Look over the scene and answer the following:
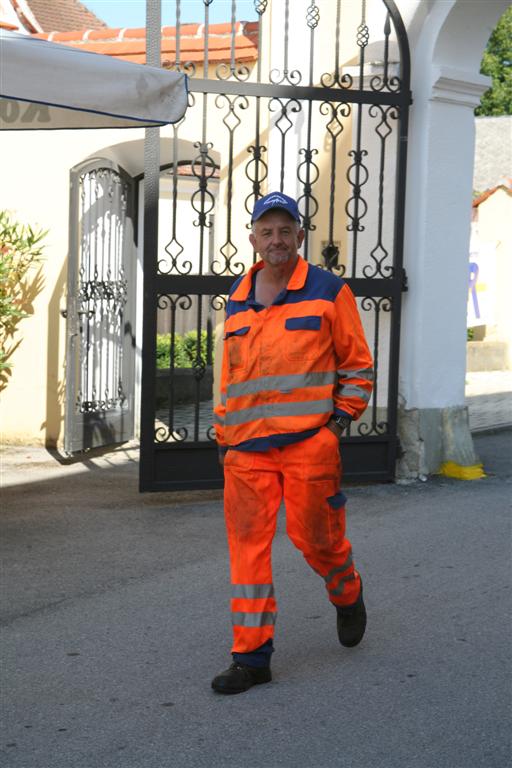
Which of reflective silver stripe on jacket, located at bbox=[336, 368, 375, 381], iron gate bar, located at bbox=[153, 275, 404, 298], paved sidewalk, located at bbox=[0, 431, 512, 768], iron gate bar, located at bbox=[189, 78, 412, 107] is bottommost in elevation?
paved sidewalk, located at bbox=[0, 431, 512, 768]

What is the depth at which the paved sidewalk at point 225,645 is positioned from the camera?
13.0 ft

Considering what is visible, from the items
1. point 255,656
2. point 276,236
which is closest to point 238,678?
point 255,656

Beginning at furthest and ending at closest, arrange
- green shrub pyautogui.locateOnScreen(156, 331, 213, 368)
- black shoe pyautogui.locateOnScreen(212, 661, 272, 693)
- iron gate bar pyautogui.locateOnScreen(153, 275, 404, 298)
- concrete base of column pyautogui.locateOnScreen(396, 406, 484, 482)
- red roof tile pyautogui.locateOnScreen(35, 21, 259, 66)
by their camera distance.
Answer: green shrub pyautogui.locateOnScreen(156, 331, 213, 368), red roof tile pyautogui.locateOnScreen(35, 21, 259, 66), concrete base of column pyautogui.locateOnScreen(396, 406, 484, 482), iron gate bar pyautogui.locateOnScreen(153, 275, 404, 298), black shoe pyautogui.locateOnScreen(212, 661, 272, 693)

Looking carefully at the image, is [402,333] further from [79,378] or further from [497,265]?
[497,265]

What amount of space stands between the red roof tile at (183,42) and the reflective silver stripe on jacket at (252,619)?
592 cm

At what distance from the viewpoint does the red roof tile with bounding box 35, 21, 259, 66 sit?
975cm

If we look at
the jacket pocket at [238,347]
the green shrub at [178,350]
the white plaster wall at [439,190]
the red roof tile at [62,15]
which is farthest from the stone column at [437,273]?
the red roof tile at [62,15]

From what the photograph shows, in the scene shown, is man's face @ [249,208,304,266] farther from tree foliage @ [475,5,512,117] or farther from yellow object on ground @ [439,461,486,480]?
tree foliage @ [475,5,512,117]

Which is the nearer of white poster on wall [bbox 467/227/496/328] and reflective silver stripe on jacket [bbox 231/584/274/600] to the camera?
reflective silver stripe on jacket [bbox 231/584/274/600]

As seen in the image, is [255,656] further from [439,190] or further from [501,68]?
[501,68]

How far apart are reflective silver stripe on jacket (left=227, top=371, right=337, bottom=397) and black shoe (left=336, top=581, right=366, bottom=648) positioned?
0.93 meters

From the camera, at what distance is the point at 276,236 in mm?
4613

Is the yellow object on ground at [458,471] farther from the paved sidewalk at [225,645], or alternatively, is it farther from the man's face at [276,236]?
the man's face at [276,236]

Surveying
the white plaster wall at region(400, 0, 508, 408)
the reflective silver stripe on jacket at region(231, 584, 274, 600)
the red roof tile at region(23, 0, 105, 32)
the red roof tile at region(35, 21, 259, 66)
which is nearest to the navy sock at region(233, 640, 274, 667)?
the reflective silver stripe on jacket at region(231, 584, 274, 600)
